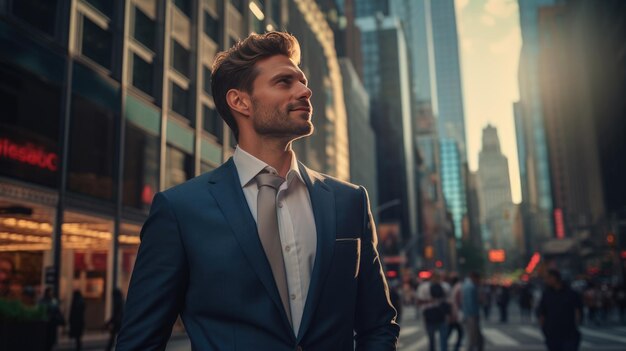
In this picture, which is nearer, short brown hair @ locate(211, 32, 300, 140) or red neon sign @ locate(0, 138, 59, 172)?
short brown hair @ locate(211, 32, 300, 140)

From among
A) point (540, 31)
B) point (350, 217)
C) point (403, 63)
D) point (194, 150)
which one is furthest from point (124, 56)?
point (540, 31)

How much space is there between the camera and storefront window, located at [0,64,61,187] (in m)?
14.7

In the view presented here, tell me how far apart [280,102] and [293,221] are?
49 cm

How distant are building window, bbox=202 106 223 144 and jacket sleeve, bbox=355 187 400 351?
25280 mm

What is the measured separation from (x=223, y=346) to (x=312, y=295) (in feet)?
1.16

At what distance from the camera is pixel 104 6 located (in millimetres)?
18375

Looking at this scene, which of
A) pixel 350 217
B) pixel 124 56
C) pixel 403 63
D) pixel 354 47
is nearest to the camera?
pixel 350 217

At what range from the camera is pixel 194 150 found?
2539 centimetres

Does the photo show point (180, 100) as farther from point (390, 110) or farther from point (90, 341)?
point (390, 110)

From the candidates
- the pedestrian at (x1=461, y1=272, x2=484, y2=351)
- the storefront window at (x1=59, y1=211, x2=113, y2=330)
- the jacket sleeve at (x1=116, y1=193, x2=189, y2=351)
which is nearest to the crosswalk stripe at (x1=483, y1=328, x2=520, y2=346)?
the pedestrian at (x1=461, y1=272, x2=484, y2=351)

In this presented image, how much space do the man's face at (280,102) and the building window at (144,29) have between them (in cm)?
2036

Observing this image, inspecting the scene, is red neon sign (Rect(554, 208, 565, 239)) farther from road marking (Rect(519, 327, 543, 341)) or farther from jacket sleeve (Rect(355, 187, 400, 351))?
jacket sleeve (Rect(355, 187, 400, 351))

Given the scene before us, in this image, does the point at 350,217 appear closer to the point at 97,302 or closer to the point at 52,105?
the point at 52,105

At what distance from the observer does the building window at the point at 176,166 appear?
23.4 metres
